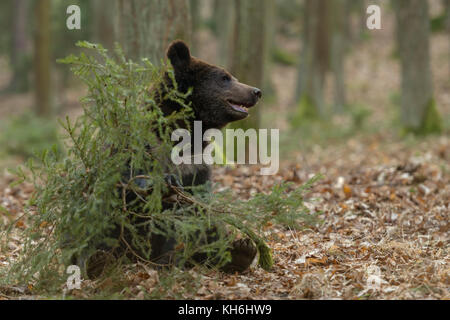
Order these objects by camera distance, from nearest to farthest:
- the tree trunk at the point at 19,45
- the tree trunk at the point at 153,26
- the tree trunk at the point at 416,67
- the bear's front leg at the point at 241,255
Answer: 1. the bear's front leg at the point at 241,255
2. the tree trunk at the point at 153,26
3. the tree trunk at the point at 416,67
4. the tree trunk at the point at 19,45

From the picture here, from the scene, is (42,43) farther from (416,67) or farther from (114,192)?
(114,192)

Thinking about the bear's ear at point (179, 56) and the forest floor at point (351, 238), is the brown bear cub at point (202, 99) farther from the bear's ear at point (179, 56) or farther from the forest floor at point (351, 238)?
the forest floor at point (351, 238)

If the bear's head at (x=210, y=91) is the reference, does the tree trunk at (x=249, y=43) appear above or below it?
above

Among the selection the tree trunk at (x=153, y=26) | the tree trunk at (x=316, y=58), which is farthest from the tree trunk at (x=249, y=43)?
the tree trunk at (x=316, y=58)

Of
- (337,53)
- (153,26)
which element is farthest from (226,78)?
(337,53)

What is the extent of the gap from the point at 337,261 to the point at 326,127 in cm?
1268

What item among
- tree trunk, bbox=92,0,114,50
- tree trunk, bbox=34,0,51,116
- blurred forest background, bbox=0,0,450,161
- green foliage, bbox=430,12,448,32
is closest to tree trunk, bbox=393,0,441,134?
blurred forest background, bbox=0,0,450,161

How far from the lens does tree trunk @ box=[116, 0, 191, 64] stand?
7.29m

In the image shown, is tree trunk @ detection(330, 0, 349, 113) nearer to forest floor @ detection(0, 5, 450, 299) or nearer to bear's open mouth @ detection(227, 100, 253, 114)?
forest floor @ detection(0, 5, 450, 299)

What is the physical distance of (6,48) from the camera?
3444 centimetres

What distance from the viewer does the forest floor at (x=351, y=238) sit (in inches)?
169

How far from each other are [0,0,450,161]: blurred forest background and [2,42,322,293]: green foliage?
3245 millimetres

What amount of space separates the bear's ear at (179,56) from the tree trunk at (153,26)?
2267mm
